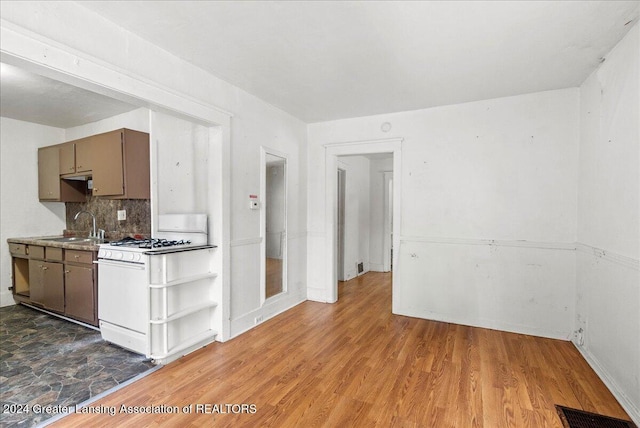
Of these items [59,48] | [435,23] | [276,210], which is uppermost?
[435,23]

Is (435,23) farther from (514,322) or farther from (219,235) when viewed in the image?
(514,322)

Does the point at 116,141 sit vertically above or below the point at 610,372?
above

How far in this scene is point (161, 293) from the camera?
2.57 metres

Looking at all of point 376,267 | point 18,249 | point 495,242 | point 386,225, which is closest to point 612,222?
point 495,242

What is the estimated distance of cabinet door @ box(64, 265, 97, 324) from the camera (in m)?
3.26

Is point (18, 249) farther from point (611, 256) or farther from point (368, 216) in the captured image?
point (611, 256)

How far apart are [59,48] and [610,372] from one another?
14.3ft

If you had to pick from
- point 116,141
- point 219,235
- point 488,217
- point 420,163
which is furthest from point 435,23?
point 116,141

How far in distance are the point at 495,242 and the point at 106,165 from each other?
185 inches

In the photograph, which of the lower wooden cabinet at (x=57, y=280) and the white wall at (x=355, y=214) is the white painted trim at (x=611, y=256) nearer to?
the white wall at (x=355, y=214)

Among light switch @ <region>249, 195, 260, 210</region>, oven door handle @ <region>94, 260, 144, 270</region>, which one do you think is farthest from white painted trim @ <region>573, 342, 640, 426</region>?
oven door handle @ <region>94, 260, 144, 270</region>

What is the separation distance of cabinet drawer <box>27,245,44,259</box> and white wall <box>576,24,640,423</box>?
587 centimetres

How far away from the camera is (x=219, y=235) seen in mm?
2979

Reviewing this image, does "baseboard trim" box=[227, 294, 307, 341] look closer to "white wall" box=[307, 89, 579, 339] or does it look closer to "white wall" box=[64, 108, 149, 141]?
"white wall" box=[307, 89, 579, 339]
